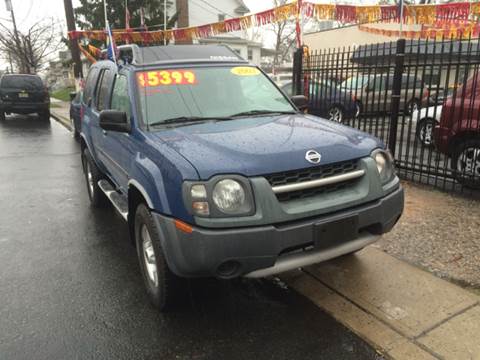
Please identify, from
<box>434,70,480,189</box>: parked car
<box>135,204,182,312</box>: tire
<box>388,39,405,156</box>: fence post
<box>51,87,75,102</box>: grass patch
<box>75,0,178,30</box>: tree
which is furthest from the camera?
<box>51,87,75,102</box>: grass patch

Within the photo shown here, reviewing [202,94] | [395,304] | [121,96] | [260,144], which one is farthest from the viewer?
[121,96]

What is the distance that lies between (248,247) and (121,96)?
233 cm

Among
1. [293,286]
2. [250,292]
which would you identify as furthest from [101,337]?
[293,286]

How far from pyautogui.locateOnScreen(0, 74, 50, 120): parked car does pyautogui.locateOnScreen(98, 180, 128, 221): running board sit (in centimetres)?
1412

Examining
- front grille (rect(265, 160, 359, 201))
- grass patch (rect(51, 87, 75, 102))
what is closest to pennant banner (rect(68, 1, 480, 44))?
front grille (rect(265, 160, 359, 201))

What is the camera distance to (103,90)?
503 cm

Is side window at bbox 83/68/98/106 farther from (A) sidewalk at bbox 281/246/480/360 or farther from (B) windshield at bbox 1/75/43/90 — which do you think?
(B) windshield at bbox 1/75/43/90

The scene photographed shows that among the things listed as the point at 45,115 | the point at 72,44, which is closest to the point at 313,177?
the point at 72,44

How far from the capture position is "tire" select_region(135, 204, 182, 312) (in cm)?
297

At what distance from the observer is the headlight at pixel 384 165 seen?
3240 millimetres

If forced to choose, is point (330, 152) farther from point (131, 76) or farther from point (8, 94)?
point (8, 94)

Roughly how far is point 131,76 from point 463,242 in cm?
350

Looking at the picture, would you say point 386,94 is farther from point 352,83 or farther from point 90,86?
point 90,86

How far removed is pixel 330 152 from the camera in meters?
2.97
